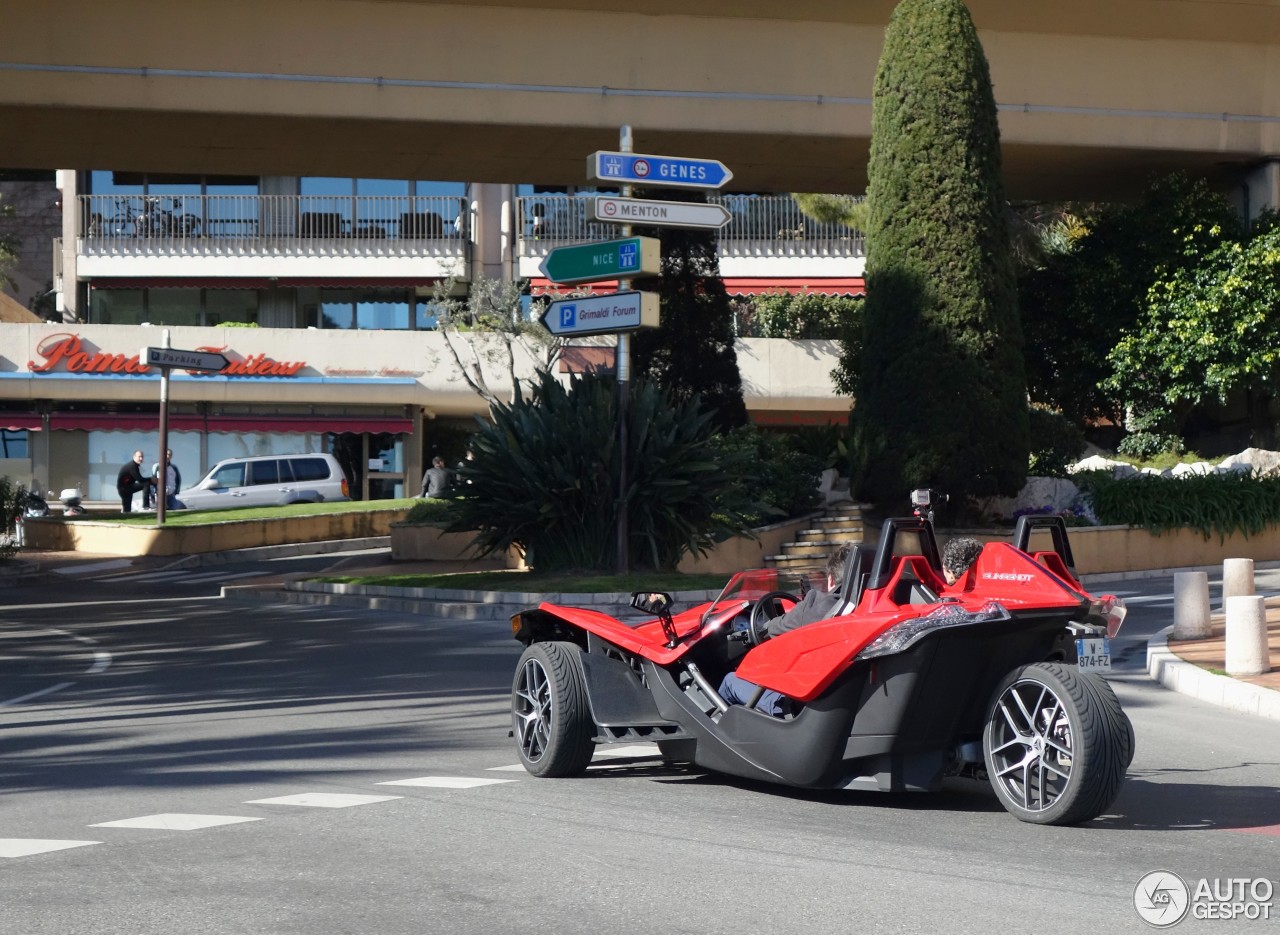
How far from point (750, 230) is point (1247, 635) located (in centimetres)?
3507

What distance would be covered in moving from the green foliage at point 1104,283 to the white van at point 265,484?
16.4 m

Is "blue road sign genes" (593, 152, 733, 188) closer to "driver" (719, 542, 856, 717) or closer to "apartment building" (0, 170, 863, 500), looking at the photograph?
"driver" (719, 542, 856, 717)

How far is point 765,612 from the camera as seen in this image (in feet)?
23.8

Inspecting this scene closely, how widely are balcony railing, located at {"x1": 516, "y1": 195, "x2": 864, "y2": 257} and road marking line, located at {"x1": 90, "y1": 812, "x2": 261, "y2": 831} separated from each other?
3915 cm

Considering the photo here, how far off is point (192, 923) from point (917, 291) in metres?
19.2

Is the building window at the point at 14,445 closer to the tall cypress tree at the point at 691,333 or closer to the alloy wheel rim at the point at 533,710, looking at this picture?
the tall cypress tree at the point at 691,333

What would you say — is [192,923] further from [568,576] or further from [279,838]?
[568,576]

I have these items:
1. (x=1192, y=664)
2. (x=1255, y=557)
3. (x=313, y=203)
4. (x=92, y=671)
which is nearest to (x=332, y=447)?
(x=313, y=203)

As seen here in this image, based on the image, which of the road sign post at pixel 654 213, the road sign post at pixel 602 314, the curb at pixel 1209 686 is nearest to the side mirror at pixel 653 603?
the curb at pixel 1209 686

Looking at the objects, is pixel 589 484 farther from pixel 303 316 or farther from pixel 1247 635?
pixel 303 316

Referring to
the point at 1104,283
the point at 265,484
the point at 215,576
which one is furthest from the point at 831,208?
the point at 215,576

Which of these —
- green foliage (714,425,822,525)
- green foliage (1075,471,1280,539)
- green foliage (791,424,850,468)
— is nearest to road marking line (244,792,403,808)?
green foliage (714,425,822,525)

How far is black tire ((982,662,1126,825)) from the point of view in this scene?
595cm

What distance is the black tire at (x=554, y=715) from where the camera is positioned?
741 centimetres
